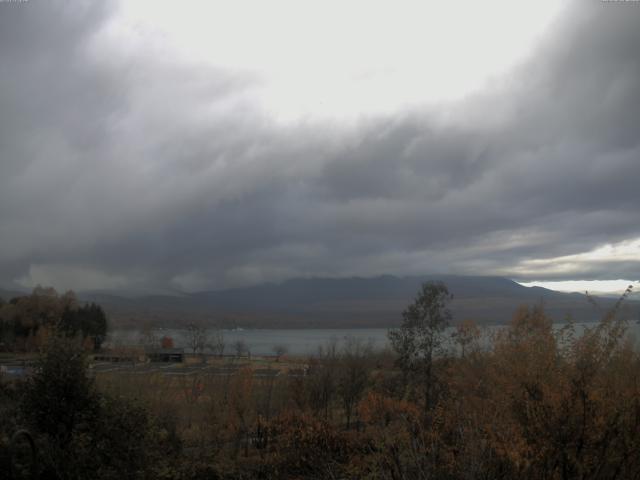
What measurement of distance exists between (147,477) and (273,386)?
638 inches

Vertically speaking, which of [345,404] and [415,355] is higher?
[415,355]

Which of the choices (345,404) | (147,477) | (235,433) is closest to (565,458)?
(147,477)

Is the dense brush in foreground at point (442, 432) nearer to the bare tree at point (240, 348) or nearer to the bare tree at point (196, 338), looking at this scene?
the bare tree at point (240, 348)

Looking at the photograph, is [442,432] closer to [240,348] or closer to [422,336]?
[422,336]

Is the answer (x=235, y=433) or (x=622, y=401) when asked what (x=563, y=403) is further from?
(x=235, y=433)

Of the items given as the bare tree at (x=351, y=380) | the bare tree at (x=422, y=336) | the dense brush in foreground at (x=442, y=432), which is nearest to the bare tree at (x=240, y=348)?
the bare tree at (x=351, y=380)

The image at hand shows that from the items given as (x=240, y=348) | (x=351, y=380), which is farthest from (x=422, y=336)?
(x=240, y=348)

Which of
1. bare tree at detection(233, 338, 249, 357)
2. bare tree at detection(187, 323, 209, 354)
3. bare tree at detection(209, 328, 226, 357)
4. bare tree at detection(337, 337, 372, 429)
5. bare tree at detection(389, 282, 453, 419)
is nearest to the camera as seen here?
bare tree at detection(389, 282, 453, 419)

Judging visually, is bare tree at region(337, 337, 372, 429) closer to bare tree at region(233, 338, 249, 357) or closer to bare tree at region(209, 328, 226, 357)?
bare tree at region(209, 328, 226, 357)

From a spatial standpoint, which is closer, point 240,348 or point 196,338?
point 240,348

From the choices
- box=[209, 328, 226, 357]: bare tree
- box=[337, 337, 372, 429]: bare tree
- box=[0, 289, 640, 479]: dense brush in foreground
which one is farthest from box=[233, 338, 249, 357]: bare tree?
box=[0, 289, 640, 479]: dense brush in foreground

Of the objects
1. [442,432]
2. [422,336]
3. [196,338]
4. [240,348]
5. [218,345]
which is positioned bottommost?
[240,348]

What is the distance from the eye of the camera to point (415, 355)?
30188mm

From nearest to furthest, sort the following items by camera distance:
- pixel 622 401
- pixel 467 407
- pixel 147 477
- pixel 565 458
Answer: pixel 565 458 → pixel 622 401 → pixel 147 477 → pixel 467 407
